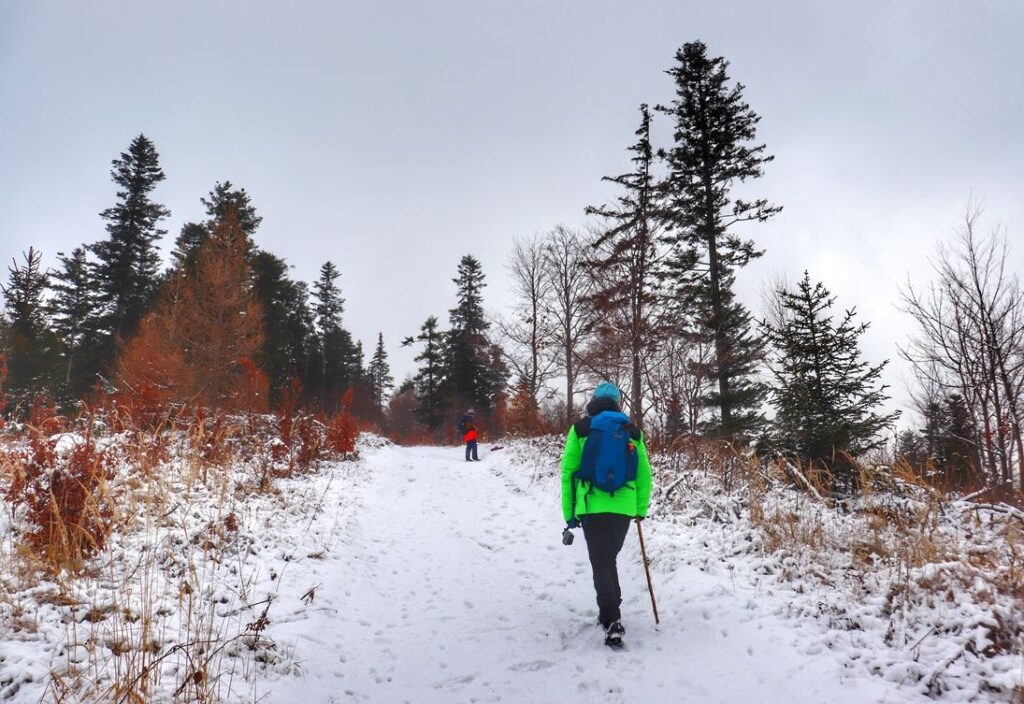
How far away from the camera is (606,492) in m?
4.36

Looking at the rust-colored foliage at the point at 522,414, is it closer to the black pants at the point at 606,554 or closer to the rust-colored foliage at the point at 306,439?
the rust-colored foliage at the point at 306,439

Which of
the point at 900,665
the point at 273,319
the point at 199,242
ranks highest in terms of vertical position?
the point at 199,242

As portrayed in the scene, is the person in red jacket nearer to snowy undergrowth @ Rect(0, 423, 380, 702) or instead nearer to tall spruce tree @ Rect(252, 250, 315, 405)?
snowy undergrowth @ Rect(0, 423, 380, 702)

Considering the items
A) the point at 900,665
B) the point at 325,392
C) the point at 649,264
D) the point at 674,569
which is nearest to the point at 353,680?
the point at 674,569

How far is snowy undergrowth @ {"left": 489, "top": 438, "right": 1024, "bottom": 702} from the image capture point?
315cm

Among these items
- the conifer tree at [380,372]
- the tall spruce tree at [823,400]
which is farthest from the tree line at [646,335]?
the conifer tree at [380,372]

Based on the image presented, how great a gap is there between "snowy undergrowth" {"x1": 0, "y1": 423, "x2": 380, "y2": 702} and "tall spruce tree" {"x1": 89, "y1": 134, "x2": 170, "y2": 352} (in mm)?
27967

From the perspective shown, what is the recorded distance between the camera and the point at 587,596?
17.6 ft

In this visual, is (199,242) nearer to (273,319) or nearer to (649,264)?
(273,319)

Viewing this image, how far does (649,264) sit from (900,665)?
32.7ft

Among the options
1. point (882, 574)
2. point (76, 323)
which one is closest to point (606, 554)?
point (882, 574)

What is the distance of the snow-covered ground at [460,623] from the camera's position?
3242mm

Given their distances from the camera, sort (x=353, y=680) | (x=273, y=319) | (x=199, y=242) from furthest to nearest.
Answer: (x=273, y=319)
(x=199, y=242)
(x=353, y=680)

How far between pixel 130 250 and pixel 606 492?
115 feet
